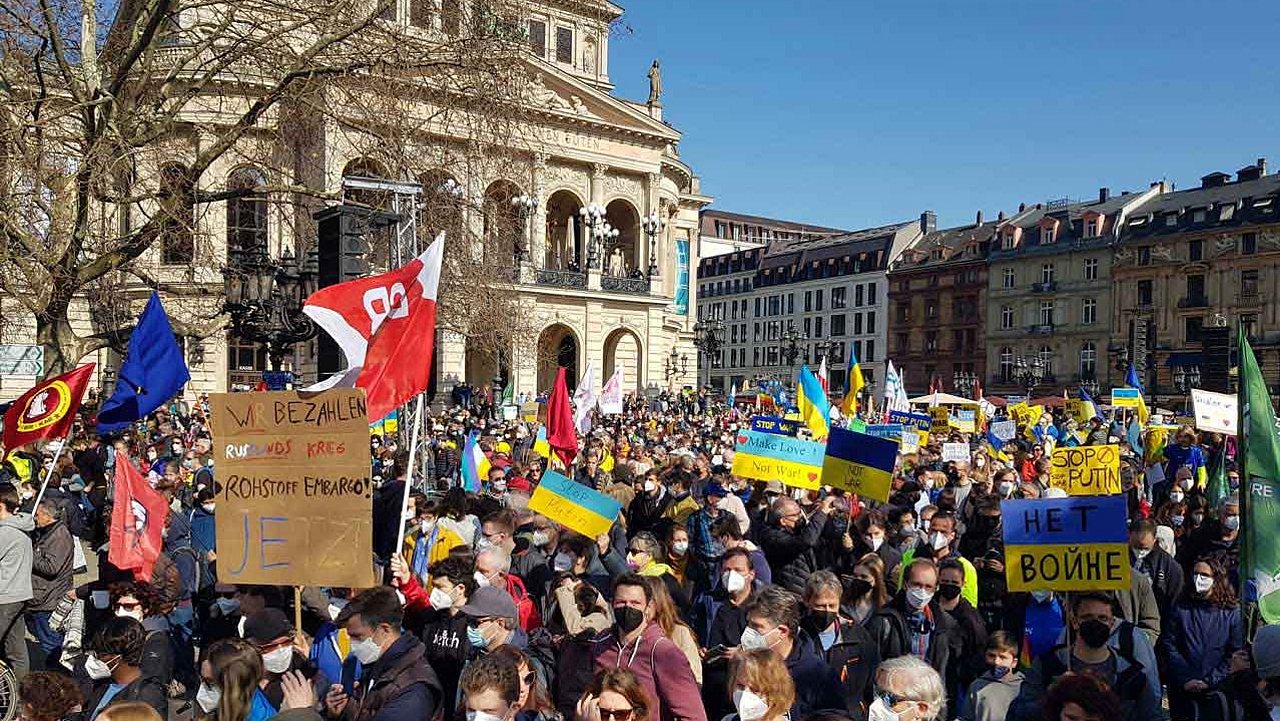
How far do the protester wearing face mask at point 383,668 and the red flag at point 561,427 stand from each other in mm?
8465

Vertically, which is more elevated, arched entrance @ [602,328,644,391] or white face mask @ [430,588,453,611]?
arched entrance @ [602,328,644,391]

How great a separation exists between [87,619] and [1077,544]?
7.24 metres

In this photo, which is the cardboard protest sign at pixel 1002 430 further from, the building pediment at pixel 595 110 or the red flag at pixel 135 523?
the building pediment at pixel 595 110

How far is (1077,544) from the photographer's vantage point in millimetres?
6375

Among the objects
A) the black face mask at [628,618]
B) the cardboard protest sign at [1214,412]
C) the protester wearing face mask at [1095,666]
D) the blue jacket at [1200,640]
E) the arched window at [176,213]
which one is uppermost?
the arched window at [176,213]

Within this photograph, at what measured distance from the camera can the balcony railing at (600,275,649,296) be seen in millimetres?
53281

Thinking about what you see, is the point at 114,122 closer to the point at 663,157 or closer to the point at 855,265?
the point at 663,157

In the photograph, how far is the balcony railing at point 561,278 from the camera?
5106cm

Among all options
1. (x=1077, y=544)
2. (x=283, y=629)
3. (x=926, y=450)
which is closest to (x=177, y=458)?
(x=926, y=450)

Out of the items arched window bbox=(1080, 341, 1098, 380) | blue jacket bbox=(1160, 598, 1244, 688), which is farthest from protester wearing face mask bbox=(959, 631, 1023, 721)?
arched window bbox=(1080, 341, 1098, 380)

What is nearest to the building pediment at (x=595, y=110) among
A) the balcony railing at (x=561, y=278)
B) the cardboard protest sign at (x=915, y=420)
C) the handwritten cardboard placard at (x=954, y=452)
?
the balcony railing at (x=561, y=278)

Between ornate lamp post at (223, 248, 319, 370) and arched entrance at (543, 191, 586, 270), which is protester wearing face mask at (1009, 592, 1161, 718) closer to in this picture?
ornate lamp post at (223, 248, 319, 370)

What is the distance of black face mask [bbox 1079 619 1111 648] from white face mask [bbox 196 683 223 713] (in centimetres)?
399

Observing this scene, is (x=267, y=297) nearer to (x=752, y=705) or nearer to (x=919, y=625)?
(x=919, y=625)
